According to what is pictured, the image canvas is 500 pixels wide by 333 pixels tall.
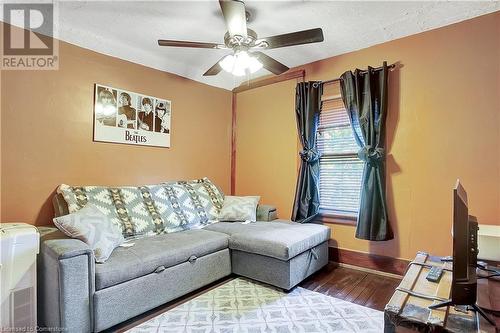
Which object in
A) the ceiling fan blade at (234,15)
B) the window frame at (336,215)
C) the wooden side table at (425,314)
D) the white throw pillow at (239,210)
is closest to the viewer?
the wooden side table at (425,314)

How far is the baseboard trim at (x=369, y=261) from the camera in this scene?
110 inches

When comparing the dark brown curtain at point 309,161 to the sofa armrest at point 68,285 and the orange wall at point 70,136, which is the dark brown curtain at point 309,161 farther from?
the sofa armrest at point 68,285

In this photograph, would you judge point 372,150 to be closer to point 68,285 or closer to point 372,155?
point 372,155

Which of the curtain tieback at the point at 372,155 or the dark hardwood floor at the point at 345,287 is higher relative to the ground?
the curtain tieback at the point at 372,155

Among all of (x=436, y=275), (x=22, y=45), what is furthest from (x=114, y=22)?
(x=436, y=275)

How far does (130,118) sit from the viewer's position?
10.0 ft

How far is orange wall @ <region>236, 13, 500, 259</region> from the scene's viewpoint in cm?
238

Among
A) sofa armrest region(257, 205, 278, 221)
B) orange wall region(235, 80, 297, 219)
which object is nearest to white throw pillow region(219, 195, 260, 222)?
sofa armrest region(257, 205, 278, 221)

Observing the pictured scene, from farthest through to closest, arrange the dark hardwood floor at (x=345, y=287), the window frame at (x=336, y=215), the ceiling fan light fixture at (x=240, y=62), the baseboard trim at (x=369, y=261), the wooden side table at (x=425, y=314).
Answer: the window frame at (x=336, y=215), the baseboard trim at (x=369, y=261), the ceiling fan light fixture at (x=240, y=62), the dark hardwood floor at (x=345, y=287), the wooden side table at (x=425, y=314)

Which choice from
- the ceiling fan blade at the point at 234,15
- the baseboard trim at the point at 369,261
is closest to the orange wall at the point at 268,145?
the baseboard trim at the point at 369,261

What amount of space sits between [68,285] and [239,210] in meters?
1.96

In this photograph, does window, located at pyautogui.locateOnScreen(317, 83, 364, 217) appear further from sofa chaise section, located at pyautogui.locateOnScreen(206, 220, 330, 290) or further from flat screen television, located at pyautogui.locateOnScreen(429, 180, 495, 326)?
flat screen television, located at pyautogui.locateOnScreen(429, 180, 495, 326)

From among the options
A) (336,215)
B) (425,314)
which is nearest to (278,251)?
(336,215)

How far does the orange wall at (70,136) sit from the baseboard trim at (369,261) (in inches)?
87.1
